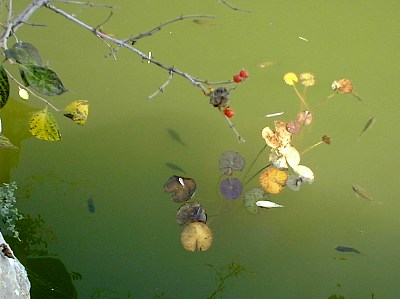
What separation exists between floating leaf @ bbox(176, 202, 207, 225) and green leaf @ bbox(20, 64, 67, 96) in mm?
902

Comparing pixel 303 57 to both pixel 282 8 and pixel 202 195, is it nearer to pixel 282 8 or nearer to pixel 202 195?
pixel 282 8

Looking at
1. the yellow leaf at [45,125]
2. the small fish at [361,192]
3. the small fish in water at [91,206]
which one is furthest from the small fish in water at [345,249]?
the yellow leaf at [45,125]

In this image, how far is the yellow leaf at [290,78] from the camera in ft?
→ 6.44

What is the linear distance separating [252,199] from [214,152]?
211mm

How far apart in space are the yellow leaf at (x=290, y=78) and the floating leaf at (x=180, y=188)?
52 cm

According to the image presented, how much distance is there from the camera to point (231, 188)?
179cm

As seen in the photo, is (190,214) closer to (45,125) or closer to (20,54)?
(45,125)

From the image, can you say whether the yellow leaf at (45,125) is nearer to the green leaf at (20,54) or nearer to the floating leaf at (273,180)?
the green leaf at (20,54)

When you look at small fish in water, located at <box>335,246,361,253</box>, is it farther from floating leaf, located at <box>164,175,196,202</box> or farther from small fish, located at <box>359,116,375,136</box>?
floating leaf, located at <box>164,175,196,202</box>

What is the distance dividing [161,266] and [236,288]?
0.83 feet

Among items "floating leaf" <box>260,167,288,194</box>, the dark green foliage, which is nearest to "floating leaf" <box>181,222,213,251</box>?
"floating leaf" <box>260,167,288,194</box>

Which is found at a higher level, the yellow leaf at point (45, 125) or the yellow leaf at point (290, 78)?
the yellow leaf at point (290, 78)

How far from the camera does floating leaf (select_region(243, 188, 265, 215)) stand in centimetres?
178

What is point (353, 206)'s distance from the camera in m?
1.83
